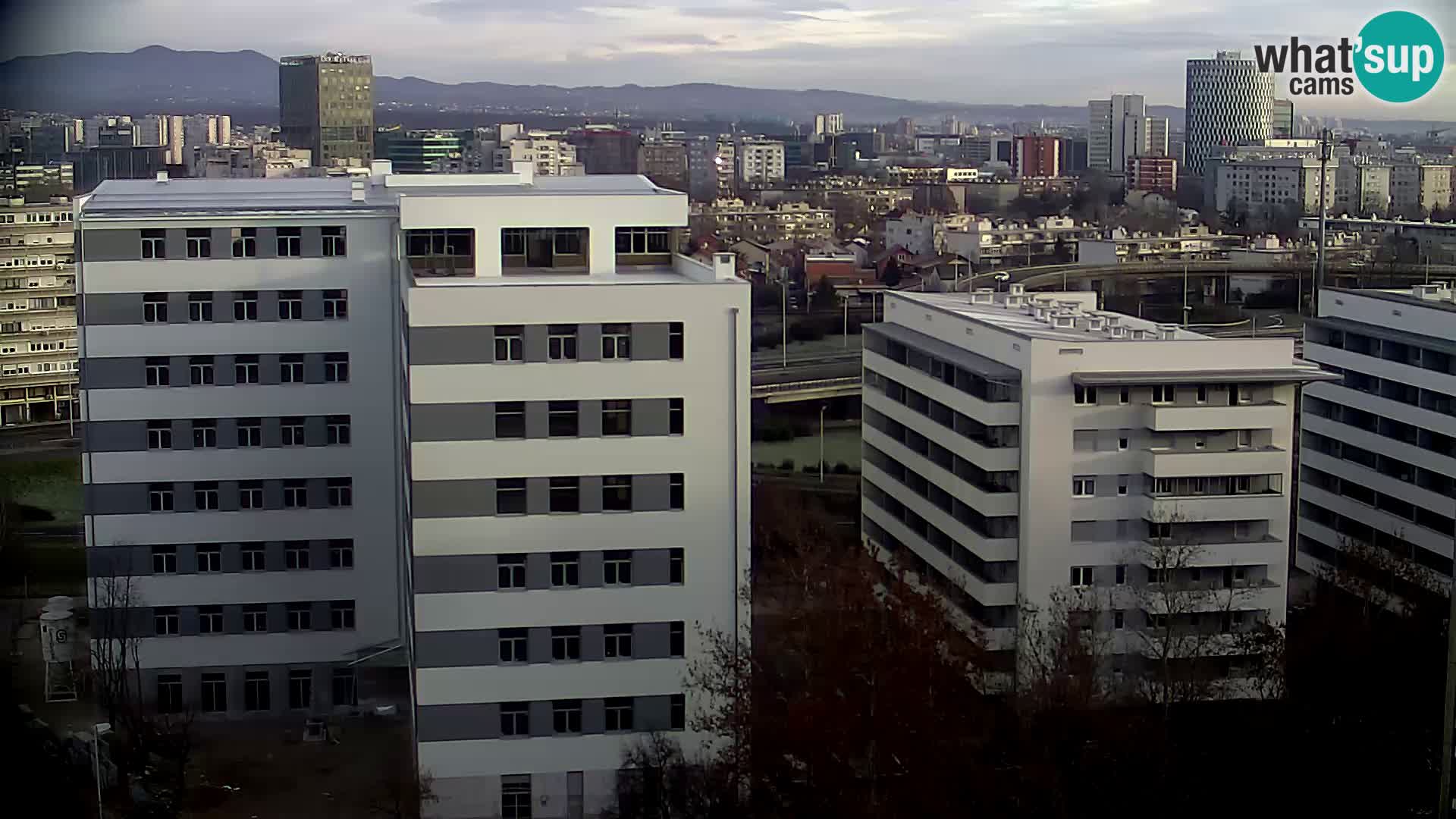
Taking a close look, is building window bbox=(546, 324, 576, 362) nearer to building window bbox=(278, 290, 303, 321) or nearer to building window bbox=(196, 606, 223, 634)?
building window bbox=(278, 290, 303, 321)

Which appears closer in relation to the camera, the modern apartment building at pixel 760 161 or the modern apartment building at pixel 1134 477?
the modern apartment building at pixel 1134 477

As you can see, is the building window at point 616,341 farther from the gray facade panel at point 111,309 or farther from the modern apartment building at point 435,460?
the gray facade panel at point 111,309

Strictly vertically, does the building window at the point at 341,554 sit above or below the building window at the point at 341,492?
below

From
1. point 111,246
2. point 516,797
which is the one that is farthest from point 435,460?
point 111,246

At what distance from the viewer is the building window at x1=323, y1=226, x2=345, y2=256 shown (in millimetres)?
5348

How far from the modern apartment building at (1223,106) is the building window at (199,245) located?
18170 mm

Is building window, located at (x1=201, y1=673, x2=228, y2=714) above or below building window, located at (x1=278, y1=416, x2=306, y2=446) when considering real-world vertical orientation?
below

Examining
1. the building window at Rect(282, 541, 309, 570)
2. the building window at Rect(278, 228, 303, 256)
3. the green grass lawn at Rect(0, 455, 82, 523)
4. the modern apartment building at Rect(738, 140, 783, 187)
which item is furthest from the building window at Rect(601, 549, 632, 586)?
the modern apartment building at Rect(738, 140, 783, 187)

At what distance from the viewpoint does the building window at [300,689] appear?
212 inches

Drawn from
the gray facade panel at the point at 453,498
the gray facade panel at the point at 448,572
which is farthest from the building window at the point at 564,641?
the gray facade panel at the point at 453,498

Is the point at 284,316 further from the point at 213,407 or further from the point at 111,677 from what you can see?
the point at 111,677

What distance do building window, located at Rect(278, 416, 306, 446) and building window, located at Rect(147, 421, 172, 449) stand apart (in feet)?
1.07

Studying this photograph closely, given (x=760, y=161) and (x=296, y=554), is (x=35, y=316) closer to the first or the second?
(x=296, y=554)

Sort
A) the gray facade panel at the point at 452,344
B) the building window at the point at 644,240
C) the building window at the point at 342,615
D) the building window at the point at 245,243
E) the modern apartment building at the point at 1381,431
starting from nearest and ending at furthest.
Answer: the gray facade panel at the point at 452,344, the building window at the point at 644,240, the building window at the point at 245,243, the building window at the point at 342,615, the modern apartment building at the point at 1381,431
